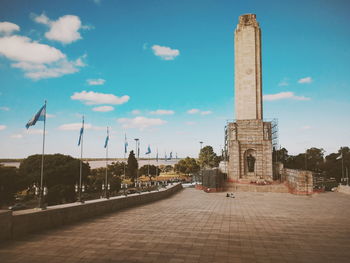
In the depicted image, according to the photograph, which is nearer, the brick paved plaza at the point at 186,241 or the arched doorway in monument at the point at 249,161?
the brick paved plaza at the point at 186,241

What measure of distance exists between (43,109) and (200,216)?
1174 cm

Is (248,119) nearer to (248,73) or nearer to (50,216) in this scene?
(248,73)

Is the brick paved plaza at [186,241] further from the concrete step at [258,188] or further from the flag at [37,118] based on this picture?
the concrete step at [258,188]

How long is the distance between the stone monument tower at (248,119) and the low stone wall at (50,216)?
1203 inches

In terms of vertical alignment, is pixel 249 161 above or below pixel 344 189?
above

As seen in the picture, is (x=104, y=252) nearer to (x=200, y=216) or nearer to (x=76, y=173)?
(x=200, y=216)

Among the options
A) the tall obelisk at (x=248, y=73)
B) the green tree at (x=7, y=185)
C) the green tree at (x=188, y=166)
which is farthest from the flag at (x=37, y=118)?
the green tree at (x=188, y=166)

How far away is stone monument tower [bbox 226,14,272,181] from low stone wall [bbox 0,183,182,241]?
100ft

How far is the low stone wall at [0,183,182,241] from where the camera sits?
32.8 feet

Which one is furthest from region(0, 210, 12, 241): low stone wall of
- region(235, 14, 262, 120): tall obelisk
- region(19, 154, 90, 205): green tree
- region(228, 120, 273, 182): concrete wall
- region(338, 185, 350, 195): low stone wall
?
region(235, 14, 262, 120): tall obelisk

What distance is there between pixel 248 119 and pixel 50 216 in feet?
131

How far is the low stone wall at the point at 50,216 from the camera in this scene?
10.0 metres

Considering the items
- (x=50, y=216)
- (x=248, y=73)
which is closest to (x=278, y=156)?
(x=248, y=73)

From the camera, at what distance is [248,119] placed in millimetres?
46344
